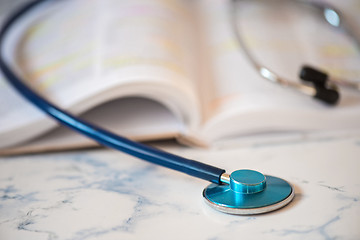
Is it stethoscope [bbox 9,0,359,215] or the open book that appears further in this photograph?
the open book

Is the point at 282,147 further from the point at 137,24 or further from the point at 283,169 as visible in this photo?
the point at 137,24

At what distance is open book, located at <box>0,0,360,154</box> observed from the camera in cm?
78

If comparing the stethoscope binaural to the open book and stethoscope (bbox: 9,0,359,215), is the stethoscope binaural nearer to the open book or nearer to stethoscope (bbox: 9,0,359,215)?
stethoscope (bbox: 9,0,359,215)

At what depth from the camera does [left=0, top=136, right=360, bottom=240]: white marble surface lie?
0.49m

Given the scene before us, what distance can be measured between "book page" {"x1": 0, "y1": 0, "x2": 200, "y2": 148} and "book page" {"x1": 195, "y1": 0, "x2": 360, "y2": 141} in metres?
0.06

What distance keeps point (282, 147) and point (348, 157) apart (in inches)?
4.6

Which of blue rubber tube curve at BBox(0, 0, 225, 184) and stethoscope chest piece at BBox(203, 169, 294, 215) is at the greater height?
blue rubber tube curve at BBox(0, 0, 225, 184)

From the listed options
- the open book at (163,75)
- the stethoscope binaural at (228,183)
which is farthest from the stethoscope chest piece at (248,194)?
the open book at (163,75)

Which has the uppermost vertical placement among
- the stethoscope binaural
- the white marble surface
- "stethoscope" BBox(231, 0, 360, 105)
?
"stethoscope" BBox(231, 0, 360, 105)

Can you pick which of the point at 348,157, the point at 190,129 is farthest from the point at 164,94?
the point at 348,157

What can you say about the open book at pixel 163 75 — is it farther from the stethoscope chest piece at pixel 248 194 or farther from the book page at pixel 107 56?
the stethoscope chest piece at pixel 248 194

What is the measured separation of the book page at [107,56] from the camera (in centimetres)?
76

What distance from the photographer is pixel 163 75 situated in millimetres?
760

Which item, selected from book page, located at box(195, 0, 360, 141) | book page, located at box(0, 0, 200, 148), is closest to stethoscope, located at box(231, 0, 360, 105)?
book page, located at box(195, 0, 360, 141)
